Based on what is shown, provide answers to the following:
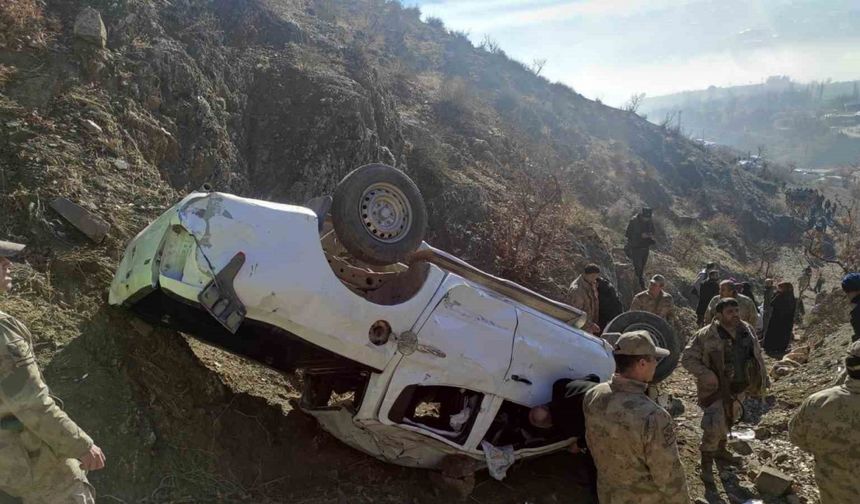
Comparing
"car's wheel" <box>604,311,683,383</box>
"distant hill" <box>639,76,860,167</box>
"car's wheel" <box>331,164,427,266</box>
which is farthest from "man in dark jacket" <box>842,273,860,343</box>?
"distant hill" <box>639,76,860,167</box>

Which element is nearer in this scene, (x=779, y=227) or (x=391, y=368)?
(x=391, y=368)

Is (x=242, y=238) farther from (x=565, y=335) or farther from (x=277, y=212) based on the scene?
(x=565, y=335)

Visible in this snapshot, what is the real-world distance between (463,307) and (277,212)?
144 centimetres

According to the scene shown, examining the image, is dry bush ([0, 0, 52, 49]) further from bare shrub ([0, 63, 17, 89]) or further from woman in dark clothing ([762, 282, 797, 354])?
woman in dark clothing ([762, 282, 797, 354])

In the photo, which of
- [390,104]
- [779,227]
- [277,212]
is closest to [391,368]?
[277,212]

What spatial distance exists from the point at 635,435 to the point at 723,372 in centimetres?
290

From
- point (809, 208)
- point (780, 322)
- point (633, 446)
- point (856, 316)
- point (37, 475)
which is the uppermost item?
point (809, 208)

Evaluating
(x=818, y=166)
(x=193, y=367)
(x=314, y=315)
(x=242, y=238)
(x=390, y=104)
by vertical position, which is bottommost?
(x=193, y=367)

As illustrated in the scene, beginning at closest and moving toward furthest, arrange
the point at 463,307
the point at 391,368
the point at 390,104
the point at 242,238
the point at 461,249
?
the point at 242,238, the point at 391,368, the point at 463,307, the point at 461,249, the point at 390,104

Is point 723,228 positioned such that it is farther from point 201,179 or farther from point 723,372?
point 201,179

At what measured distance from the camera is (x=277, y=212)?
3908mm

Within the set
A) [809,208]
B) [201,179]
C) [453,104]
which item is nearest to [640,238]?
[453,104]

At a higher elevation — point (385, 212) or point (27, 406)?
point (385, 212)

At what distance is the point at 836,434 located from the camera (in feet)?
11.3
